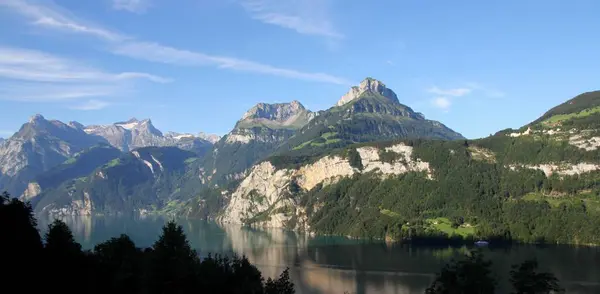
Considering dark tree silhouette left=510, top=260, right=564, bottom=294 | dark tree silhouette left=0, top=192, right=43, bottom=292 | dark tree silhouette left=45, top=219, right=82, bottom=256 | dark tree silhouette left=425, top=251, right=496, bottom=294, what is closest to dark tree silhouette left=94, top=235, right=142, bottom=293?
dark tree silhouette left=45, top=219, right=82, bottom=256

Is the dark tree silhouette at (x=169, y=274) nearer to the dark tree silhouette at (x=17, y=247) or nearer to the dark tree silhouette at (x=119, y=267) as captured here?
the dark tree silhouette at (x=119, y=267)

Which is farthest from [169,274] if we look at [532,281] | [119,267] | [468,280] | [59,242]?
[532,281]

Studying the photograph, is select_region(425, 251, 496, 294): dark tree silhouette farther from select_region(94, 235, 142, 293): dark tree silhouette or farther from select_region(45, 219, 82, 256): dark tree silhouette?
select_region(45, 219, 82, 256): dark tree silhouette

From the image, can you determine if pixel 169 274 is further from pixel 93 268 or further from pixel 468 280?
pixel 468 280

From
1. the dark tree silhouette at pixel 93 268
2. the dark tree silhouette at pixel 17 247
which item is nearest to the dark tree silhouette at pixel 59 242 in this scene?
the dark tree silhouette at pixel 93 268

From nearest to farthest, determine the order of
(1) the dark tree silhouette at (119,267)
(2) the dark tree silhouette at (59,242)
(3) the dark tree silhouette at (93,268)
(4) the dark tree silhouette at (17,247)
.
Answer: (4) the dark tree silhouette at (17,247) → (3) the dark tree silhouette at (93,268) → (2) the dark tree silhouette at (59,242) → (1) the dark tree silhouette at (119,267)

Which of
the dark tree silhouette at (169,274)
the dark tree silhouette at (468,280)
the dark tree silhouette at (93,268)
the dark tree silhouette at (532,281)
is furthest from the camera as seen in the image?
the dark tree silhouette at (169,274)

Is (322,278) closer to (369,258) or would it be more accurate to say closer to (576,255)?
(369,258)

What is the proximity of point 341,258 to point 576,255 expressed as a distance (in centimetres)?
7581

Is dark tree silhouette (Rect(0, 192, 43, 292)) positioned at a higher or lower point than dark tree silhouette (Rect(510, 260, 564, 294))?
higher

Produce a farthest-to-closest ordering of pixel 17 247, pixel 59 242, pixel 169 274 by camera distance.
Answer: pixel 59 242 < pixel 169 274 < pixel 17 247

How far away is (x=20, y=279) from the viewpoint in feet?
187

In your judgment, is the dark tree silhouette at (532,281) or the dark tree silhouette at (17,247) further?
the dark tree silhouette at (17,247)

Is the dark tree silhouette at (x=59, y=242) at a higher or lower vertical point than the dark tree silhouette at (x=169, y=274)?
higher
